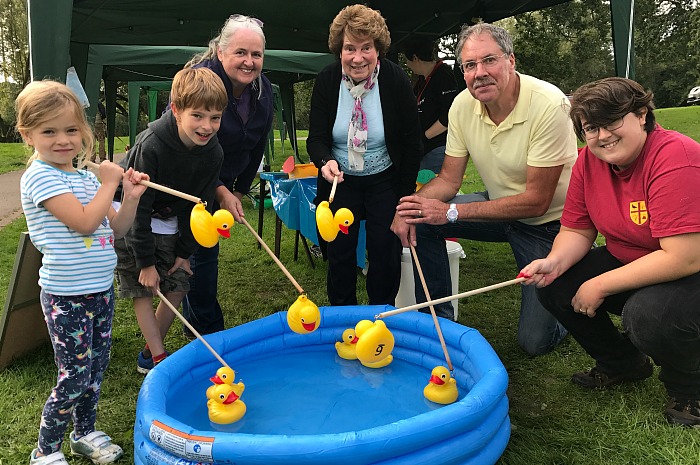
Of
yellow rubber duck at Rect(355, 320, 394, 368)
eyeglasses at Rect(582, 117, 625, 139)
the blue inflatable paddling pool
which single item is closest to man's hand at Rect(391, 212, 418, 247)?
the blue inflatable paddling pool

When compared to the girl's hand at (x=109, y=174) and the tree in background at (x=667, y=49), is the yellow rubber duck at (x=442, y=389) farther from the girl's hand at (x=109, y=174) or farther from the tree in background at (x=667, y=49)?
the tree in background at (x=667, y=49)

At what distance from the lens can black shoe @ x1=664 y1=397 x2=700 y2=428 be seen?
6.79ft

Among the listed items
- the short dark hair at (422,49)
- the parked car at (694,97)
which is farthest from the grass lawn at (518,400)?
the parked car at (694,97)

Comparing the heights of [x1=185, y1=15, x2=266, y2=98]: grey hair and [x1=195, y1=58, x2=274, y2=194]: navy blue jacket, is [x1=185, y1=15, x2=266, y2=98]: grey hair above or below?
above

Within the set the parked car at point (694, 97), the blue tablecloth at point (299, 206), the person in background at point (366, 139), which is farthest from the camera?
the parked car at point (694, 97)

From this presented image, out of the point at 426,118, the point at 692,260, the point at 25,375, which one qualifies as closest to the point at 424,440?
the point at 692,260

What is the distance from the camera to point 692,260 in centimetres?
186

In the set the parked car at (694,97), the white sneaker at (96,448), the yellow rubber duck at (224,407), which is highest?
the parked car at (694,97)

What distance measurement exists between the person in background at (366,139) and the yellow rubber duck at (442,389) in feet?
2.85

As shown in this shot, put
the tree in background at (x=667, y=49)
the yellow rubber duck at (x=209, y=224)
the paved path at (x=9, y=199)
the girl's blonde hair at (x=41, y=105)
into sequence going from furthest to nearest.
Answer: the tree in background at (x=667, y=49), the paved path at (x=9, y=199), the yellow rubber duck at (x=209, y=224), the girl's blonde hair at (x=41, y=105)

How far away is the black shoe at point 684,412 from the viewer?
6.79 feet

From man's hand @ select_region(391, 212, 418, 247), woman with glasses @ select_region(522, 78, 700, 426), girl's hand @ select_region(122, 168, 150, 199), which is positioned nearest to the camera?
woman with glasses @ select_region(522, 78, 700, 426)

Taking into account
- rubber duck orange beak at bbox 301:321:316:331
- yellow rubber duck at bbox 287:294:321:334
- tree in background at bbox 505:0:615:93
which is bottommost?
rubber duck orange beak at bbox 301:321:316:331

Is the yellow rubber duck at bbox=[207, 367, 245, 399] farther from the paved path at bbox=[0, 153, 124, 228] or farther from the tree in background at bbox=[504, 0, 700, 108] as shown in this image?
the tree in background at bbox=[504, 0, 700, 108]
